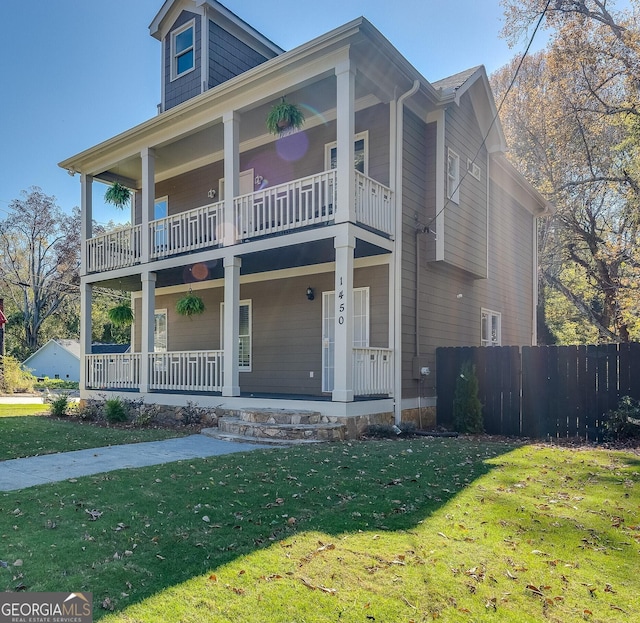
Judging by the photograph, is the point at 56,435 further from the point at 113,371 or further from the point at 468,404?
the point at 468,404

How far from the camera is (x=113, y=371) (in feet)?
42.6

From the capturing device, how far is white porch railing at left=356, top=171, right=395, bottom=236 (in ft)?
29.9

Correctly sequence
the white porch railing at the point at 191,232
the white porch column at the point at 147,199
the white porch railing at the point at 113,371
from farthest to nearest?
the white porch railing at the point at 113,371
the white porch column at the point at 147,199
the white porch railing at the point at 191,232

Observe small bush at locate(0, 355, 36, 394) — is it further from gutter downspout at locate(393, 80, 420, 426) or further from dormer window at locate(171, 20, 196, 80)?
gutter downspout at locate(393, 80, 420, 426)

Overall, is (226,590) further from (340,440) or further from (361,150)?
(361,150)

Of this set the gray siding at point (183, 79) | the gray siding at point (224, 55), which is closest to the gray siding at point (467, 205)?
the gray siding at point (224, 55)

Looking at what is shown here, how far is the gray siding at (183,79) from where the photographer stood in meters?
12.9

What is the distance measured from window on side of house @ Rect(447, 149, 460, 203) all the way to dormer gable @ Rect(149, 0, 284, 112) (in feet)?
19.6

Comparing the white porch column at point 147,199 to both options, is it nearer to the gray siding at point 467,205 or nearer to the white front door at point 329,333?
the white front door at point 329,333

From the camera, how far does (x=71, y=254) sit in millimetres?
35812

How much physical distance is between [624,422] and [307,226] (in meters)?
6.38

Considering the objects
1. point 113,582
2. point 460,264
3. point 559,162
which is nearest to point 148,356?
point 460,264

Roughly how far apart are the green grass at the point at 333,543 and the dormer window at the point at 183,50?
10953mm

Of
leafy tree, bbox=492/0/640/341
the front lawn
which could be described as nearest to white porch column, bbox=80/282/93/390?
the front lawn
